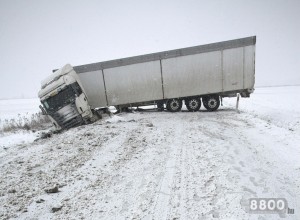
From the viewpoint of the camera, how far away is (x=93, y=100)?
1898cm

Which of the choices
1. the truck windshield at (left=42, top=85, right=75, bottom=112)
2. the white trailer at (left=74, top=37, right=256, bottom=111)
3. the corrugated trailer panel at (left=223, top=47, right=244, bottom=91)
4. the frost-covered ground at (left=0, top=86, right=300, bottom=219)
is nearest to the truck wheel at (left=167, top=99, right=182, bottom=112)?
the white trailer at (left=74, top=37, right=256, bottom=111)

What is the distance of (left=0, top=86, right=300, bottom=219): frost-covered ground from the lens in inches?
155

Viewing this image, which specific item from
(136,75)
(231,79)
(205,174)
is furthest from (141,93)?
(205,174)

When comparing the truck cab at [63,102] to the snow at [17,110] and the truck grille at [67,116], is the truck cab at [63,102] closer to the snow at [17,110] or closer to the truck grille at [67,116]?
the truck grille at [67,116]

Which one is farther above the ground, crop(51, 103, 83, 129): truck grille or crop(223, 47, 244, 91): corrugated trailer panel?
crop(223, 47, 244, 91): corrugated trailer panel

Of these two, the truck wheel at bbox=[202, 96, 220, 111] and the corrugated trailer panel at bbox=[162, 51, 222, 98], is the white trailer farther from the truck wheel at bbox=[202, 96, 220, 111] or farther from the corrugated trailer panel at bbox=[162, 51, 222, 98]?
the truck wheel at bbox=[202, 96, 220, 111]

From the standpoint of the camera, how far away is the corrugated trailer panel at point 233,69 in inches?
626

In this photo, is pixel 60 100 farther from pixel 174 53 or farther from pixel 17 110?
pixel 17 110

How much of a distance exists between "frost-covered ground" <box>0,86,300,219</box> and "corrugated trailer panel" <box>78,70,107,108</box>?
33.9ft

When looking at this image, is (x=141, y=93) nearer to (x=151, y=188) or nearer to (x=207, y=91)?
(x=207, y=91)

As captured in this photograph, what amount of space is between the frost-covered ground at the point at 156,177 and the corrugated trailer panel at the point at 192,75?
27.4ft

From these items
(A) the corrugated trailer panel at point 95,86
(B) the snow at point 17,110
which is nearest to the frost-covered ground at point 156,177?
(A) the corrugated trailer panel at point 95,86

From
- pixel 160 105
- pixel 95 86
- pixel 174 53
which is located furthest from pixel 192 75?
pixel 95 86

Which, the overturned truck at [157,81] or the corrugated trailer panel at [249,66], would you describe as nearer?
the overturned truck at [157,81]
